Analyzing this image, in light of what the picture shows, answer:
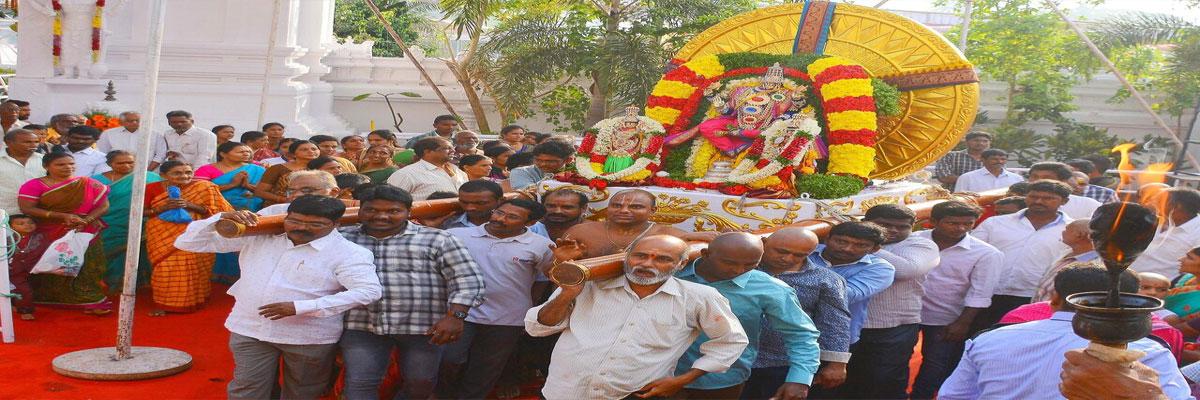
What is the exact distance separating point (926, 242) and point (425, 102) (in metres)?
12.3

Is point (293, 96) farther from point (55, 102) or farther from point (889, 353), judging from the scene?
point (889, 353)

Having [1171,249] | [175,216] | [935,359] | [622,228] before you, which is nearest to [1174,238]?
[1171,249]

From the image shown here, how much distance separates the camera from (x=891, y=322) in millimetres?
5387

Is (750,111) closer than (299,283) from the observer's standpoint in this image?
No

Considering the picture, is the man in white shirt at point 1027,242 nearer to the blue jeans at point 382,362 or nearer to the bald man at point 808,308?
the bald man at point 808,308

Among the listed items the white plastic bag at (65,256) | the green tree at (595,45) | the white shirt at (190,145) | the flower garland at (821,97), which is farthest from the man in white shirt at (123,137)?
the green tree at (595,45)

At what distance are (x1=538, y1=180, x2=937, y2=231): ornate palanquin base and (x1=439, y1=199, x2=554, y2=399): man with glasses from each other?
115cm

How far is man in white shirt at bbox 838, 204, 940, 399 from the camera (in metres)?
5.37

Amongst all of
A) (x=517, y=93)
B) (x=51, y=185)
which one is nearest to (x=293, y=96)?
(x=517, y=93)

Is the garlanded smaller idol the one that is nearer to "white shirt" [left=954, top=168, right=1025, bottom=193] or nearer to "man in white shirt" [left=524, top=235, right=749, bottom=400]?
"white shirt" [left=954, top=168, right=1025, bottom=193]

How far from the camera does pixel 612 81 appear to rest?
14.3 m

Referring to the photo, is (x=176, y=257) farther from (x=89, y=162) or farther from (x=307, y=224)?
(x=307, y=224)

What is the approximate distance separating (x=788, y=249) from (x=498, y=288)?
157cm

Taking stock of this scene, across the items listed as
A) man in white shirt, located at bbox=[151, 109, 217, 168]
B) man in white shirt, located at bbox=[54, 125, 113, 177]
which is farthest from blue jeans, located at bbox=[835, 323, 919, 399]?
man in white shirt, located at bbox=[151, 109, 217, 168]
